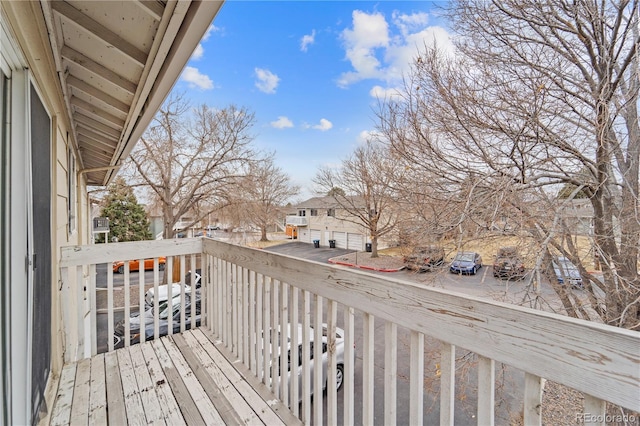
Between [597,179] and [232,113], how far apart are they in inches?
464

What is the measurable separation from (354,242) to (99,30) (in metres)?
19.4

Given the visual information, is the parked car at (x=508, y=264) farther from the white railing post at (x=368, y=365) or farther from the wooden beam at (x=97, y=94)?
the wooden beam at (x=97, y=94)

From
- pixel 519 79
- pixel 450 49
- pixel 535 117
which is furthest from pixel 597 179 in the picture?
pixel 450 49

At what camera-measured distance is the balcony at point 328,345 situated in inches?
27.2

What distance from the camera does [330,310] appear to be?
1.35 metres

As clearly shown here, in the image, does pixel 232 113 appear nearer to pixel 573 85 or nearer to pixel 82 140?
pixel 82 140

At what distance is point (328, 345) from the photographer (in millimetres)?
1355

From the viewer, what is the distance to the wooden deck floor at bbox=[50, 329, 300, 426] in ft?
5.15

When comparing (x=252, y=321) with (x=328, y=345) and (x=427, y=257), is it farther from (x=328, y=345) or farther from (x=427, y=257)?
(x=427, y=257)

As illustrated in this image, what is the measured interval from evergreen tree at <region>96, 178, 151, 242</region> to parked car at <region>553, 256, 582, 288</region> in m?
17.0

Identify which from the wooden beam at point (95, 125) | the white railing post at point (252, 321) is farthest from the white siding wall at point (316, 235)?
the white railing post at point (252, 321)

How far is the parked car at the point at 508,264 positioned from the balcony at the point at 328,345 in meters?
2.33

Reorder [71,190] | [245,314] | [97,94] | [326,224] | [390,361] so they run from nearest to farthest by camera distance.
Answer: [390,361] < [245,314] < [97,94] < [71,190] < [326,224]

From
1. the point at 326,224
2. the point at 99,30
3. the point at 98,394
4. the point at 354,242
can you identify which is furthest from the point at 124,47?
the point at 326,224
